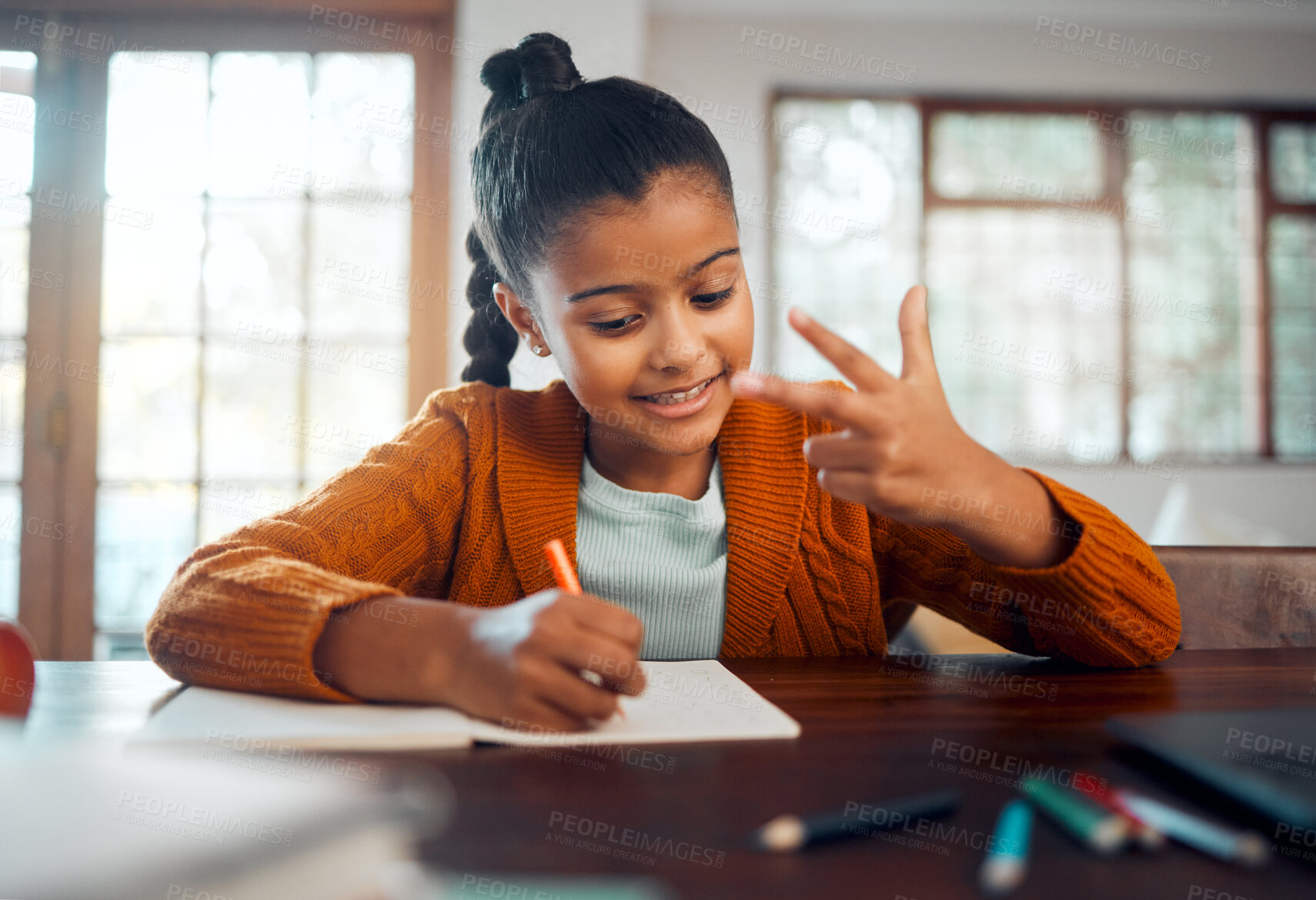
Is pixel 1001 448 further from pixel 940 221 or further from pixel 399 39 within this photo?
pixel 399 39

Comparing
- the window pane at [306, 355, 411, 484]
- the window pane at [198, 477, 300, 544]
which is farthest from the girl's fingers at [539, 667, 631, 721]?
the window pane at [198, 477, 300, 544]

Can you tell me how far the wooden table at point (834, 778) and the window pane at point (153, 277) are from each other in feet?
8.30

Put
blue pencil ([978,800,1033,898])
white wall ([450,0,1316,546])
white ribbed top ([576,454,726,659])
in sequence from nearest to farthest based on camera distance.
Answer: blue pencil ([978,800,1033,898])
white ribbed top ([576,454,726,659])
white wall ([450,0,1316,546])

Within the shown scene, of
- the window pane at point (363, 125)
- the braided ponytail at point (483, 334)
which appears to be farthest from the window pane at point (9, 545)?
the braided ponytail at point (483, 334)

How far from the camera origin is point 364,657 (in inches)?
23.0

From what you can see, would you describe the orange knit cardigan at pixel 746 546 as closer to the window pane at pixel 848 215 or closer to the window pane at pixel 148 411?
the window pane at pixel 148 411

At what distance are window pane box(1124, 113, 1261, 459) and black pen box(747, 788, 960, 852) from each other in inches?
160

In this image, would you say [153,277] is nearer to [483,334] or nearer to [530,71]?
[483,334]

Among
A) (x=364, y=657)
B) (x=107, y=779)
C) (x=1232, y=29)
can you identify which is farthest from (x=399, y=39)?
(x=1232, y=29)

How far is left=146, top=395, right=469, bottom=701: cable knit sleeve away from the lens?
602 millimetres

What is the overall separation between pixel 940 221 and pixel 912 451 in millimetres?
3583

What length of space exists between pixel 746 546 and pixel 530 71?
61 cm

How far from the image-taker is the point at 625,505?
3.38ft

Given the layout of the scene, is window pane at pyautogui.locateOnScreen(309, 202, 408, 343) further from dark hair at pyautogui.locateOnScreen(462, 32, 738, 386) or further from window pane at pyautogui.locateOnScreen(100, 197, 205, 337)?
dark hair at pyautogui.locateOnScreen(462, 32, 738, 386)
